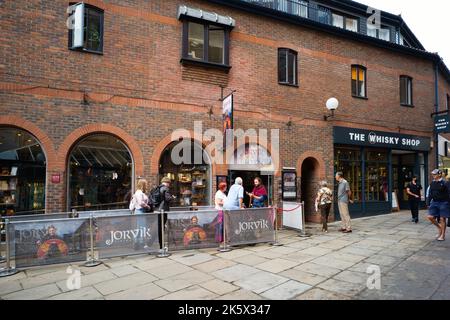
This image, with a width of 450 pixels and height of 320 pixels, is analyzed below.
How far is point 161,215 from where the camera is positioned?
6461 mm

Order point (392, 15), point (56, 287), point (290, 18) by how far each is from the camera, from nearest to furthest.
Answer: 1. point (56, 287)
2. point (290, 18)
3. point (392, 15)

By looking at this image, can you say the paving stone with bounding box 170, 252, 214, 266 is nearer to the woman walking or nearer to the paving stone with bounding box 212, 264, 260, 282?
the paving stone with bounding box 212, 264, 260, 282

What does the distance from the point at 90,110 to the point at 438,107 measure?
17.0 m

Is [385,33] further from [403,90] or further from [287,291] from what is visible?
[287,291]

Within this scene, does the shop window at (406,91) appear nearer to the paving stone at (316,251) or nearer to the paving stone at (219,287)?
the paving stone at (316,251)

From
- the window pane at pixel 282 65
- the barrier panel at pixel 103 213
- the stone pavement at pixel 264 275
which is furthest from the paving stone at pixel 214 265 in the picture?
the window pane at pixel 282 65

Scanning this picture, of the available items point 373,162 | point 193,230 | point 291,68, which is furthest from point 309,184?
point 193,230

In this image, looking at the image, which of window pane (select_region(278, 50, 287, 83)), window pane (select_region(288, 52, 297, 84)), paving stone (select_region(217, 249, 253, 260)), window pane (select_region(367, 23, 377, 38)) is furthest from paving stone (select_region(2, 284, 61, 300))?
window pane (select_region(367, 23, 377, 38))

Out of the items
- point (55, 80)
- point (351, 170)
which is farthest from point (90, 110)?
point (351, 170)

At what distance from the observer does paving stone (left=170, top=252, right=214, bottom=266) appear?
19.4 ft

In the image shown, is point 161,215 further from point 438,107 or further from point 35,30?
point 438,107

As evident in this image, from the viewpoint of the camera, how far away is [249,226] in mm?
7191

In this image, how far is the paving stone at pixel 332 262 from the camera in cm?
557

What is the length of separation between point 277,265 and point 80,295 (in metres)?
3.48
